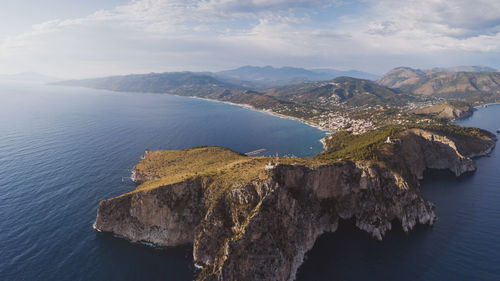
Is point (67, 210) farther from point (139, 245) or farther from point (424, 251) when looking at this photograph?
point (424, 251)

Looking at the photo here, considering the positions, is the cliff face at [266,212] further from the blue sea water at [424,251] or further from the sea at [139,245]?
the sea at [139,245]

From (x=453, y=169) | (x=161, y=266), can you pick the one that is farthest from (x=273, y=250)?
(x=453, y=169)

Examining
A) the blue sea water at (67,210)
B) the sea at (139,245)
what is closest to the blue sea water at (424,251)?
the sea at (139,245)

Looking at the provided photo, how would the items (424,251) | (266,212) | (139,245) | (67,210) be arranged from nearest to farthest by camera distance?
(266,212) → (424,251) → (139,245) → (67,210)

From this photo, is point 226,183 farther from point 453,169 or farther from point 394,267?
point 453,169

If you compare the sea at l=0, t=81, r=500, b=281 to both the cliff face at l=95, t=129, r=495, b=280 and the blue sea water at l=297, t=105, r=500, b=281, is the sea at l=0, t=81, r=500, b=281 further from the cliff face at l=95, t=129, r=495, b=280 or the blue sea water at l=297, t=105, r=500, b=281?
the cliff face at l=95, t=129, r=495, b=280

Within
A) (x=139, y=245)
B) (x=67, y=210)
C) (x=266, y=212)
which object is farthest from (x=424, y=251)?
(x=67, y=210)

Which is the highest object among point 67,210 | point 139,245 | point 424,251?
point 67,210
